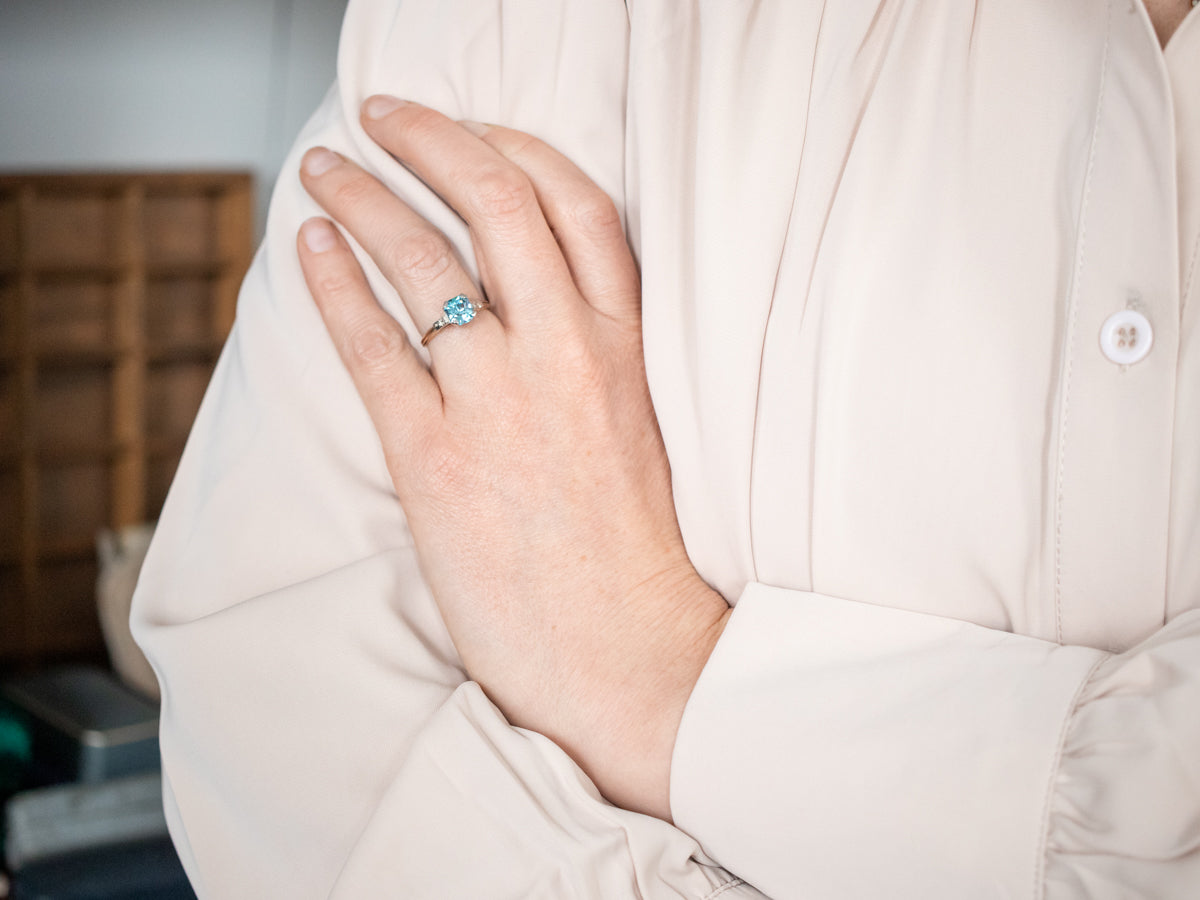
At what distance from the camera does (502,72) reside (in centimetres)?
74

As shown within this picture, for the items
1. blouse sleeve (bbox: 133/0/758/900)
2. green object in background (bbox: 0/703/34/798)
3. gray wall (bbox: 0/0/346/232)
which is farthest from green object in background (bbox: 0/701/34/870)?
blouse sleeve (bbox: 133/0/758/900)

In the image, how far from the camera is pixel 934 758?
551 millimetres

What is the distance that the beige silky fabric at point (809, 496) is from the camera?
556 mm

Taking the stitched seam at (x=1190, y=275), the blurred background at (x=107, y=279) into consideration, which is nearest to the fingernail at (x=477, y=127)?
the stitched seam at (x=1190, y=275)

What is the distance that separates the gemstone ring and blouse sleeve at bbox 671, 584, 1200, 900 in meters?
0.26

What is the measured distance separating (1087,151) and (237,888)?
713 millimetres

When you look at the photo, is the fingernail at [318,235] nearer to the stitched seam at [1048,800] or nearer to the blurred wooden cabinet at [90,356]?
the stitched seam at [1048,800]

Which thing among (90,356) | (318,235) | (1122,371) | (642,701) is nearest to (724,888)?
(642,701)

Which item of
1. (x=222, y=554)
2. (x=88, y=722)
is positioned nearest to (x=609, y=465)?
(x=222, y=554)

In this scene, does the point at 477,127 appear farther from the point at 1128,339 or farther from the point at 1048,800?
the point at 1048,800

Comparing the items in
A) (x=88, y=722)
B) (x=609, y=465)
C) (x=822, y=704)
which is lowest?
(x=88, y=722)

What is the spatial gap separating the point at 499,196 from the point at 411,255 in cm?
7

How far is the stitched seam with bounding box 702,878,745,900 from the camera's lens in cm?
60

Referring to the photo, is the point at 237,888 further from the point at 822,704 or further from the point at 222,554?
the point at 822,704
